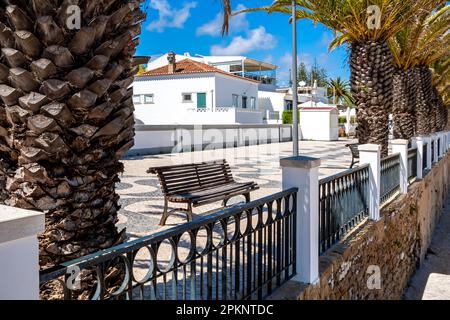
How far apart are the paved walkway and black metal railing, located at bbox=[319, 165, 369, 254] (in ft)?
9.38

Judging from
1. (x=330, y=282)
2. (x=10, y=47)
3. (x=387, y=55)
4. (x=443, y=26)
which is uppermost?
(x=443, y=26)

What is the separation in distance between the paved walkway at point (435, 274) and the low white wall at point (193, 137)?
39.3 feet

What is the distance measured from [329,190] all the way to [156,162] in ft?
37.1

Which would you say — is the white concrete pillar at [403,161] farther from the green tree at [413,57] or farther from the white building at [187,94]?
the white building at [187,94]

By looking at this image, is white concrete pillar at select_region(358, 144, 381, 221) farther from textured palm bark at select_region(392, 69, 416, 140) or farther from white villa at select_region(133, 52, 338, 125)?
white villa at select_region(133, 52, 338, 125)

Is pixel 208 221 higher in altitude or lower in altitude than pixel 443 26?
lower

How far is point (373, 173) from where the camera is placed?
7.38 metres

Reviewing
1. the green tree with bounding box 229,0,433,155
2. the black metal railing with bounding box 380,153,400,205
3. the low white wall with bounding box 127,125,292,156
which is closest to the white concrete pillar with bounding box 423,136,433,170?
the green tree with bounding box 229,0,433,155

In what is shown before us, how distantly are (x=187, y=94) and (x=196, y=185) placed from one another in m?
29.8

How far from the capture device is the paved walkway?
8.81m

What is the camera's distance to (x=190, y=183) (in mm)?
6824

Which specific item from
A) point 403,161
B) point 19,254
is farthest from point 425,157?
point 19,254
